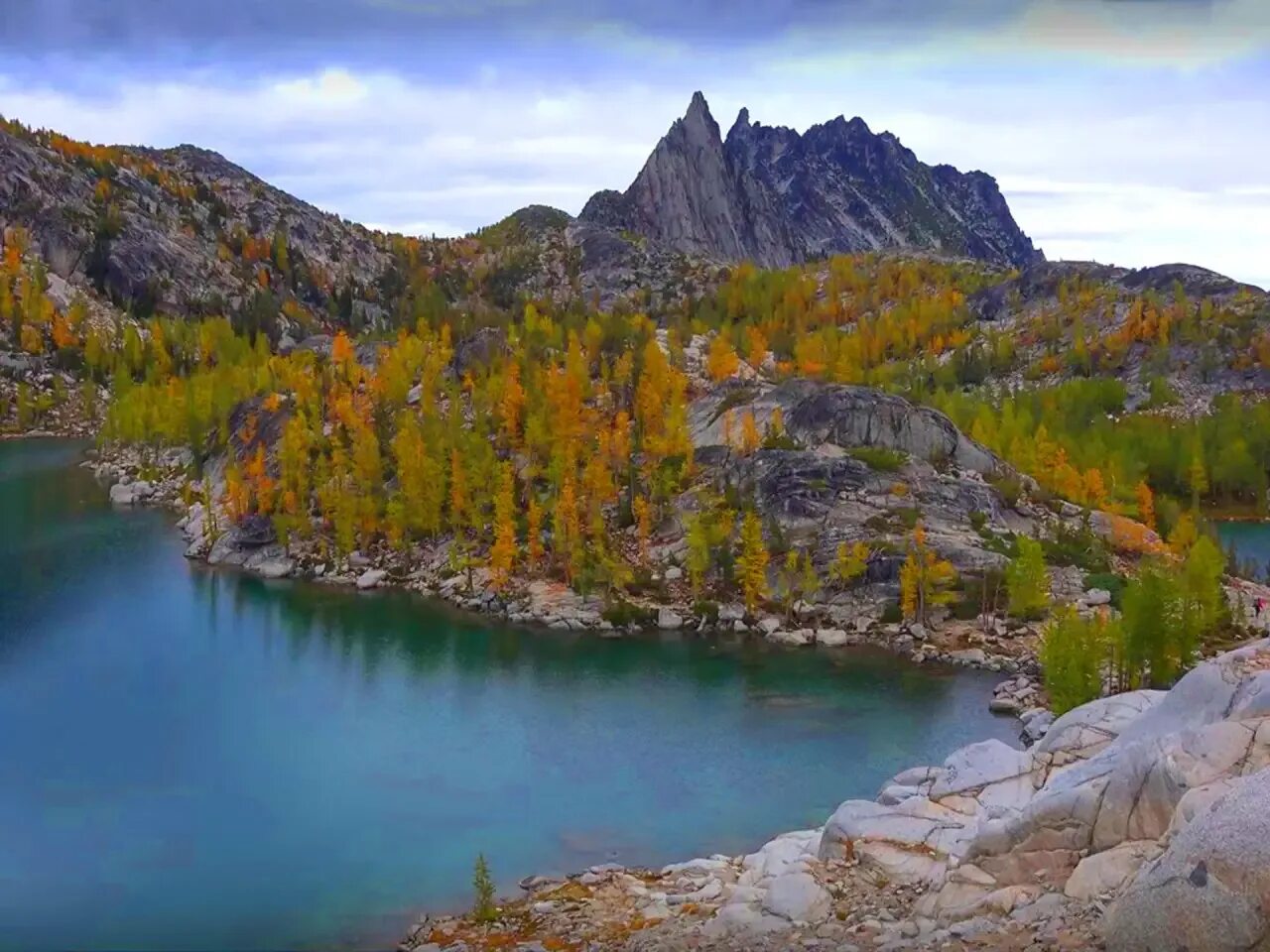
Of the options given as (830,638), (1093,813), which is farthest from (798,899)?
(830,638)

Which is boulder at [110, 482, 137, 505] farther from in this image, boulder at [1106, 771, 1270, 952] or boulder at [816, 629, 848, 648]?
boulder at [1106, 771, 1270, 952]

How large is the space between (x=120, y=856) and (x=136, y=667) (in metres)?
23.1

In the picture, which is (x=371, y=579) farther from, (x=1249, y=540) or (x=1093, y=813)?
(x=1249, y=540)

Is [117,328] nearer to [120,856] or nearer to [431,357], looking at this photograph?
[431,357]

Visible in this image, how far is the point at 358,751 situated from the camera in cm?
4625

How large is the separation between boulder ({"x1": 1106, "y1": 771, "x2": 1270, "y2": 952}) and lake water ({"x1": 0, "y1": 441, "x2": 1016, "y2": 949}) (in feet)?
68.8

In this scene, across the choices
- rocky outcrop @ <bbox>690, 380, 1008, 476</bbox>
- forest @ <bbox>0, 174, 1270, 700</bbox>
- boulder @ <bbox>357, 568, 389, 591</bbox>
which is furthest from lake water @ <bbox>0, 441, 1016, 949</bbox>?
rocky outcrop @ <bbox>690, 380, 1008, 476</bbox>

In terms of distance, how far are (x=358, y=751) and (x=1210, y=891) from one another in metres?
36.7

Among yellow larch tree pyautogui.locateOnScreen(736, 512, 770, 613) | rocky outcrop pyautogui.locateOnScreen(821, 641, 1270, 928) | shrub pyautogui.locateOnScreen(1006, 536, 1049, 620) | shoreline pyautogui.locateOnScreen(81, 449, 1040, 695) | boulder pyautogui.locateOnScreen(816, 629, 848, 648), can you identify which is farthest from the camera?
yellow larch tree pyautogui.locateOnScreen(736, 512, 770, 613)

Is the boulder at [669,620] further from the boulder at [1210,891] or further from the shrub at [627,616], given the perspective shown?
the boulder at [1210,891]

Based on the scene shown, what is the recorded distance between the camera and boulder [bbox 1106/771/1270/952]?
15.6 meters

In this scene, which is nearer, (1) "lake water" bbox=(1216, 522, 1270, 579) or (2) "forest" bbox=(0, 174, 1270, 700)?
(2) "forest" bbox=(0, 174, 1270, 700)

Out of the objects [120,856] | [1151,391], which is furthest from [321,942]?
[1151,391]

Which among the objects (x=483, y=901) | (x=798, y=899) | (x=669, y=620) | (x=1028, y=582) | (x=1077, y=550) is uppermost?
(x=1077, y=550)
